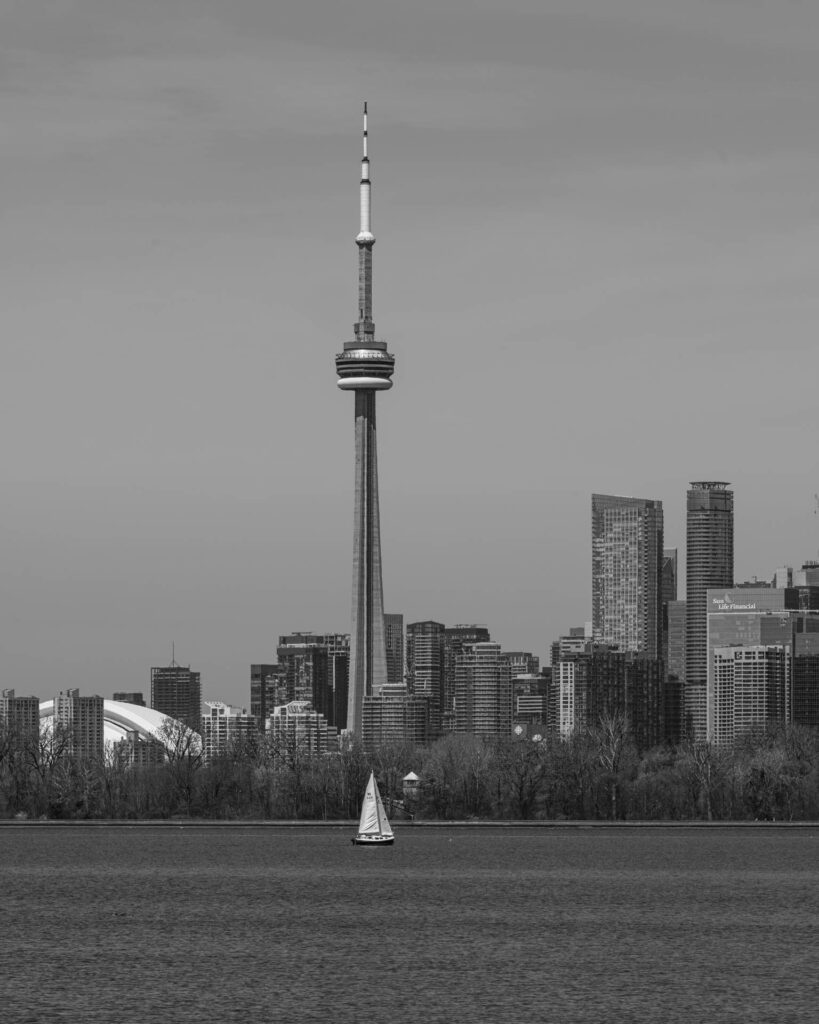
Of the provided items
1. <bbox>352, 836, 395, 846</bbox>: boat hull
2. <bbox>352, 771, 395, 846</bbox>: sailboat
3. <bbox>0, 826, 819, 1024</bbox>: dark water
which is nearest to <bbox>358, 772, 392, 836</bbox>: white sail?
<bbox>352, 771, 395, 846</bbox>: sailboat

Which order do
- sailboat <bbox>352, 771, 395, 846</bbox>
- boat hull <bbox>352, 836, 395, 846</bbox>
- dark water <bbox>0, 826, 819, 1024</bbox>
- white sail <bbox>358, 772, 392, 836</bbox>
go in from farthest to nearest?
white sail <bbox>358, 772, 392, 836</bbox>, sailboat <bbox>352, 771, 395, 846</bbox>, boat hull <bbox>352, 836, 395, 846</bbox>, dark water <bbox>0, 826, 819, 1024</bbox>

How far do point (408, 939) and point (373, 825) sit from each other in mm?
71572

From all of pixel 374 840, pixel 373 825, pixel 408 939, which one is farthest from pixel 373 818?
pixel 408 939

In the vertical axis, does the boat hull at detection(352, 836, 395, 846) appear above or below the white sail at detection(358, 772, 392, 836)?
below

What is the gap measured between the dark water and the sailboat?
356 centimetres

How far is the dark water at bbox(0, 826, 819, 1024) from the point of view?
80438mm

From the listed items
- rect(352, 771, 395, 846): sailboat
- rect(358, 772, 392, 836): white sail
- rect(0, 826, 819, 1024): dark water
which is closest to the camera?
rect(0, 826, 819, 1024): dark water

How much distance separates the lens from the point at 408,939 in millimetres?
103875

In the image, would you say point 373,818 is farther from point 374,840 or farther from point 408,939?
point 408,939

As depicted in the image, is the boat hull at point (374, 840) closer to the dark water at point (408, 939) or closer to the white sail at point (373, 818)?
the white sail at point (373, 818)

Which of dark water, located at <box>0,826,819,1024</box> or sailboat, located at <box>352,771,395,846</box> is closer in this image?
dark water, located at <box>0,826,819,1024</box>

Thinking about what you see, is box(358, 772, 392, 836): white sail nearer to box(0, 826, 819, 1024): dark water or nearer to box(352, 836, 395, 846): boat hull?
box(352, 836, 395, 846): boat hull

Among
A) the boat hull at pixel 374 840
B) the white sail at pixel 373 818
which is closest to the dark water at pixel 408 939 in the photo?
the boat hull at pixel 374 840

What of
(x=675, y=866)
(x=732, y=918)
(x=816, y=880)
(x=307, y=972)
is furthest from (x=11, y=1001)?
(x=675, y=866)
